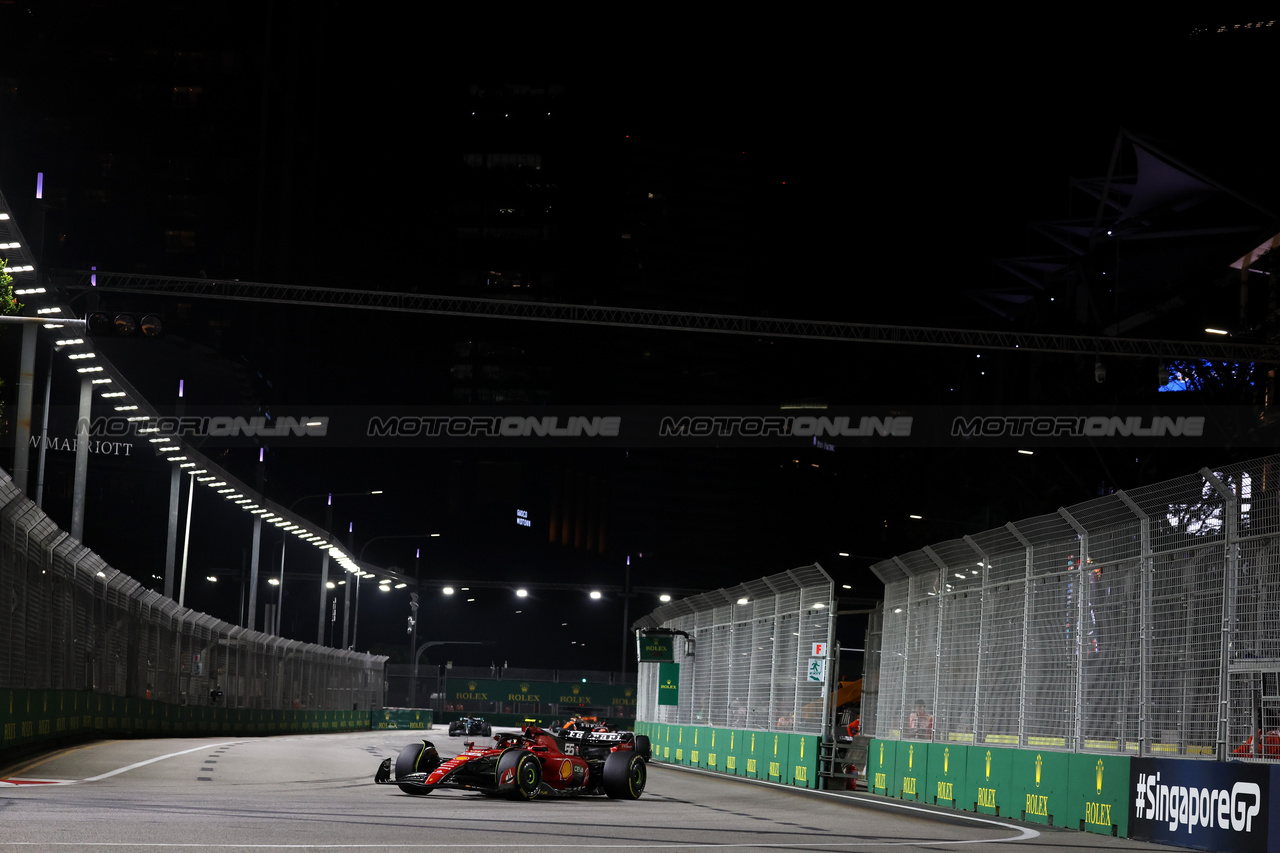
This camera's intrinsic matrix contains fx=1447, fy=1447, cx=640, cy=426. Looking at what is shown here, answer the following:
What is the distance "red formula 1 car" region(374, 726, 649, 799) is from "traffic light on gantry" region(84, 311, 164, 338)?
29.4ft

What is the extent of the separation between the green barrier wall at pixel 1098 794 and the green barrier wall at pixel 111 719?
12931 millimetres

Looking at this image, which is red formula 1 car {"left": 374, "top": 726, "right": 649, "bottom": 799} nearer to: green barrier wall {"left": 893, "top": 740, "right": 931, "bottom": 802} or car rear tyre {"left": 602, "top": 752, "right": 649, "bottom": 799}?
car rear tyre {"left": 602, "top": 752, "right": 649, "bottom": 799}

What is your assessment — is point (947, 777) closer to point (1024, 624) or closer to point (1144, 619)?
point (1024, 624)

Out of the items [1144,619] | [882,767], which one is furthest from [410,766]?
[1144,619]

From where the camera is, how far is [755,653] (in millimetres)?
26719

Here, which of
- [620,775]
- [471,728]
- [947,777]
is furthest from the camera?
[471,728]

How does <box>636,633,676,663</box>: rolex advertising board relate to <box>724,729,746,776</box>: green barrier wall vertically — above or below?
above

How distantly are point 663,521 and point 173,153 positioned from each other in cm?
5252

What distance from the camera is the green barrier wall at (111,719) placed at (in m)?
19.7

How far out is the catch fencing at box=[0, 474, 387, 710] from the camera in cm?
2012

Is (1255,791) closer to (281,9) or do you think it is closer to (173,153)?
(173,153)

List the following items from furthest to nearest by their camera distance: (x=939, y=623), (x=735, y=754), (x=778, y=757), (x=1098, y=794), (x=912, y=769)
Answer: (x=735, y=754) → (x=778, y=757) → (x=939, y=623) → (x=912, y=769) → (x=1098, y=794)

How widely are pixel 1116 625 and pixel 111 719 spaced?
22.3 m

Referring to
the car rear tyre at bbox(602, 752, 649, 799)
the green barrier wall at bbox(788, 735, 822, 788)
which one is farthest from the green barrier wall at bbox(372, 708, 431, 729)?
the car rear tyre at bbox(602, 752, 649, 799)
